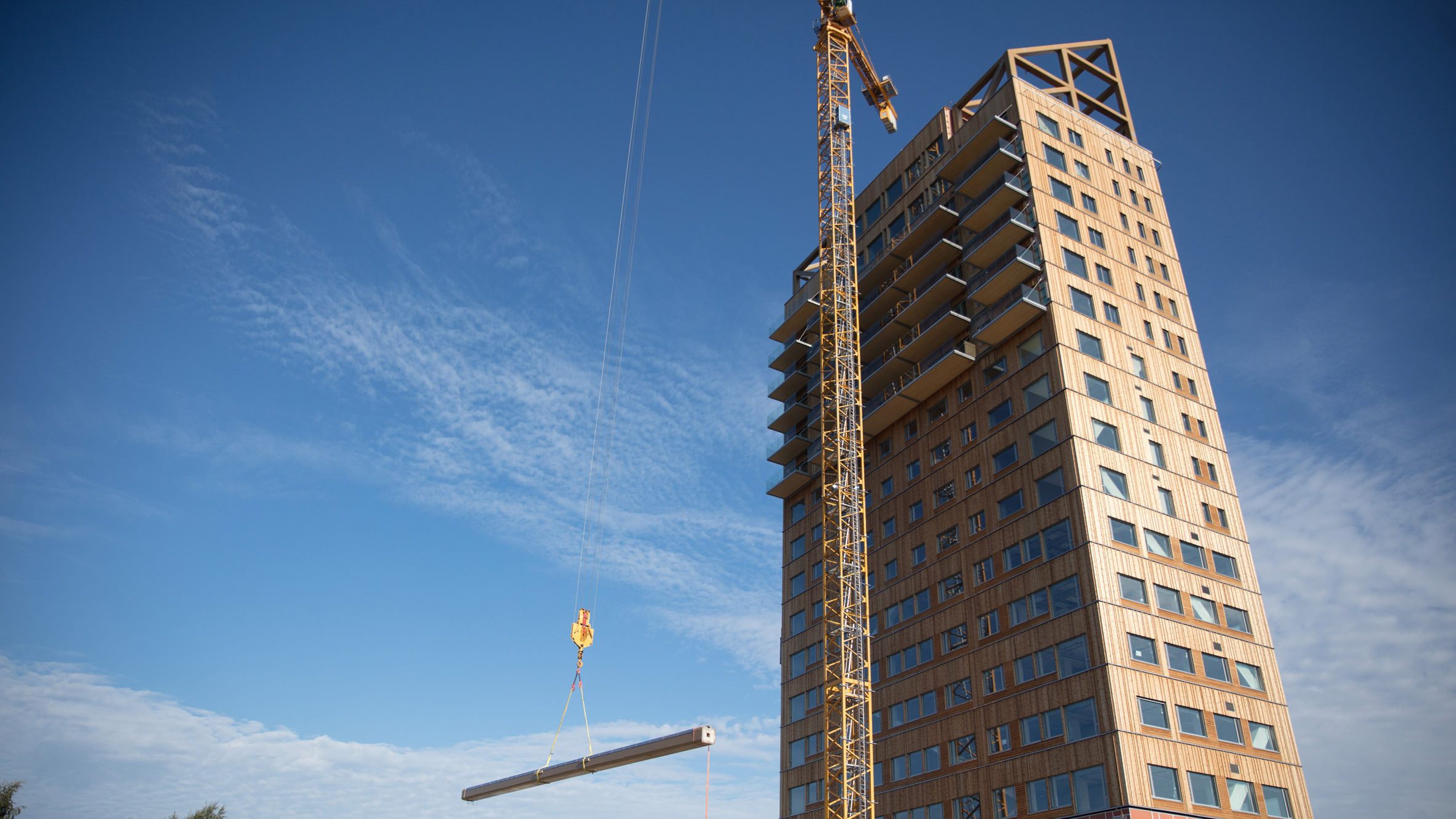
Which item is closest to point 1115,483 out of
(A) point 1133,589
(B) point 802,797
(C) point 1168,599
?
(A) point 1133,589

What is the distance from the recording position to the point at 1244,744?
5534cm

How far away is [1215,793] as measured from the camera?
52.7 metres

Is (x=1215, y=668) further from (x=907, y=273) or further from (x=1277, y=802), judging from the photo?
(x=907, y=273)

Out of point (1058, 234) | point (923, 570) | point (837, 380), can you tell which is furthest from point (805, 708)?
point (1058, 234)

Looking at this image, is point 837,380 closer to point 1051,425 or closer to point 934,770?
point 1051,425

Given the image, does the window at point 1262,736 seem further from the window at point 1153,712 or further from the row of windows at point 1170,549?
the row of windows at point 1170,549

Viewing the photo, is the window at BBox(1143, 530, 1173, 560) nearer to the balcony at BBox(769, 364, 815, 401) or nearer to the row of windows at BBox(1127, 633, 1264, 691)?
the row of windows at BBox(1127, 633, 1264, 691)

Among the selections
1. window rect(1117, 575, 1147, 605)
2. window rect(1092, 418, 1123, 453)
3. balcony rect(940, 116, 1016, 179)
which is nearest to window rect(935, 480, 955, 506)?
window rect(1092, 418, 1123, 453)

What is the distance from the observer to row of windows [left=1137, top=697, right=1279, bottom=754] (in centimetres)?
5300

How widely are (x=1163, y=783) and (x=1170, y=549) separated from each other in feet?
48.8

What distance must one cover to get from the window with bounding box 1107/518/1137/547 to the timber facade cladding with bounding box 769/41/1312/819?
20 cm

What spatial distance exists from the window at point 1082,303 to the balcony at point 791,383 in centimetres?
2752

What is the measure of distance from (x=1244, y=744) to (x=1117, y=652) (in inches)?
379

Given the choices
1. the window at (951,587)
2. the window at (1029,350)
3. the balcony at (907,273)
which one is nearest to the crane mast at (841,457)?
the balcony at (907,273)
